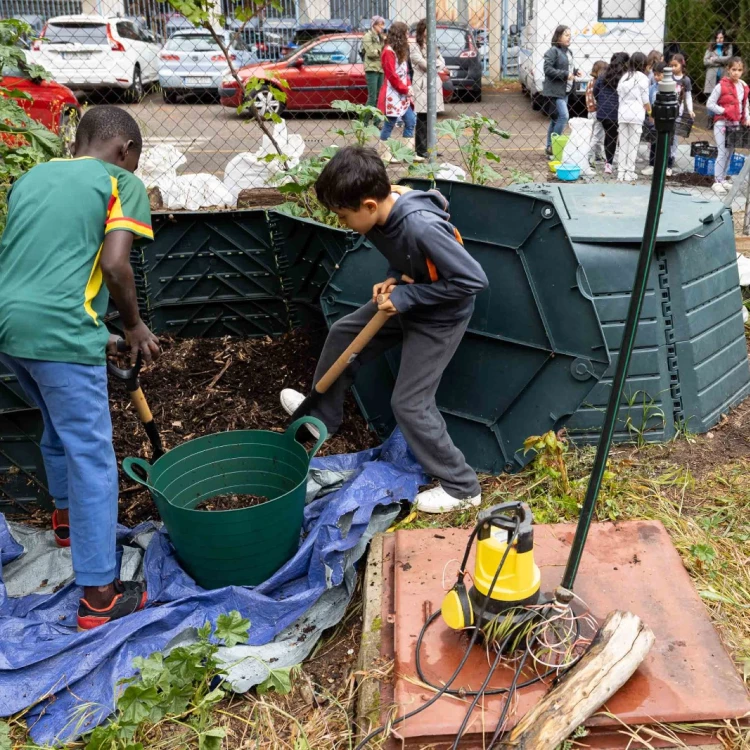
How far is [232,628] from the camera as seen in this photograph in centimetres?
261

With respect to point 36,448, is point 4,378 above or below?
above

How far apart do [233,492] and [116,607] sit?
0.66 metres

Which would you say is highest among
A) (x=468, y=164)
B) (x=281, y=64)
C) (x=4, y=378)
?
(x=281, y=64)

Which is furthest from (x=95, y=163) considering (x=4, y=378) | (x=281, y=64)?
(x=281, y=64)

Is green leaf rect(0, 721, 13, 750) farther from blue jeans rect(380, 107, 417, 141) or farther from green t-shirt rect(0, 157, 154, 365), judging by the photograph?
blue jeans rect(380, 107, 417, 141)

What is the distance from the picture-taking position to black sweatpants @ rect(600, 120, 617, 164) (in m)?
9.34

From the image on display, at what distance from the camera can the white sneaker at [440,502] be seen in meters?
3.23

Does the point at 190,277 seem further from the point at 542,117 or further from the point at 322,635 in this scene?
the point at 542,117

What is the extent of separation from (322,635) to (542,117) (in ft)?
38.3

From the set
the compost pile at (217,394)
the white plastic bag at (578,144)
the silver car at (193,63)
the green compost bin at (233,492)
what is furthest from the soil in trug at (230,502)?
the silver car at (193,63)

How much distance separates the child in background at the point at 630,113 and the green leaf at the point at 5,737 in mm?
8116

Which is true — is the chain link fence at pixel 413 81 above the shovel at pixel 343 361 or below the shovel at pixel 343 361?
above

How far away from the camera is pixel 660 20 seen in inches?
490

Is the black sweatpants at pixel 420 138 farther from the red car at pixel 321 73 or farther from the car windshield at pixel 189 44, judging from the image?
the car windshield at pixel 189 44
